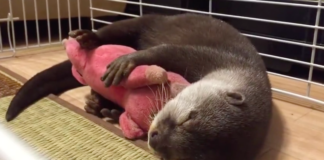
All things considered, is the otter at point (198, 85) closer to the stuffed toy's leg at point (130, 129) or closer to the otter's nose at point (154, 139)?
the otter's nose at point (154, 139)

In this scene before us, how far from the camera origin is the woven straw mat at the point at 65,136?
1031mm

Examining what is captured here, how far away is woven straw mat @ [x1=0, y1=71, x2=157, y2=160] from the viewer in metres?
1.03

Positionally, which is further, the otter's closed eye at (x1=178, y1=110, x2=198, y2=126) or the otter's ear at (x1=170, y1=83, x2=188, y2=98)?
the otter's ear at (x1=170, y1=83, x2=188, y2=98)

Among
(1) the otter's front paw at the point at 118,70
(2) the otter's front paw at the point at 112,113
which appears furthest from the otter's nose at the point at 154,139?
(2) the otter's front paw at the point at 112,113

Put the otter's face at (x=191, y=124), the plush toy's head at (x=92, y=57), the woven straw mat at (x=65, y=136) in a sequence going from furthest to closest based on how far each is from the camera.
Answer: the plush toy's head at (x=92, y=57)
the woven straw mat at (x=65, y=136)
the otter's face at (x=191, y=124)

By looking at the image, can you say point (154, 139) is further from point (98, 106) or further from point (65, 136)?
point (98, 106)

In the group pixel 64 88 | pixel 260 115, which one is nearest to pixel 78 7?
pixel 64 88

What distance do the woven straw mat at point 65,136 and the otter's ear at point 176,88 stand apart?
17 cm

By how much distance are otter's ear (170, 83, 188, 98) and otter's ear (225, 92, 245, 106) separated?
157 mm

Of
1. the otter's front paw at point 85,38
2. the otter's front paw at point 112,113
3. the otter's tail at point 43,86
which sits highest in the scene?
the otter's front paw at point 85,38

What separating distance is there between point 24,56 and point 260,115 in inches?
56.5

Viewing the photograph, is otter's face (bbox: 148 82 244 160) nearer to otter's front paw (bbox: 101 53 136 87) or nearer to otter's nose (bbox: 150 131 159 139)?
otter's nose (bbox: 150 131 159 139)

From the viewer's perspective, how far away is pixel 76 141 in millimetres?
1096

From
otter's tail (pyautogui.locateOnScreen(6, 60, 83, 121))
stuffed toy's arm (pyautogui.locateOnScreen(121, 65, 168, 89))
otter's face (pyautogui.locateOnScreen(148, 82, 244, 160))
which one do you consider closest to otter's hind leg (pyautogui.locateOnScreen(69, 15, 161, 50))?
otter's tail (pyautogui.locateOnScreen(6, 60, 83, 121))
